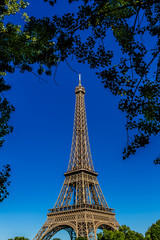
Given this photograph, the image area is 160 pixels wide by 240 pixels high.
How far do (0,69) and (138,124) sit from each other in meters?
7.42

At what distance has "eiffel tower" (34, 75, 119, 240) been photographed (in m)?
42.5

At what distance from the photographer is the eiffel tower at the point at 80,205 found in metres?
42.5

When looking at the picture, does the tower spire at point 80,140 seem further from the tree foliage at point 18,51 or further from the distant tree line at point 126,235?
the tree foliage at point 18,51

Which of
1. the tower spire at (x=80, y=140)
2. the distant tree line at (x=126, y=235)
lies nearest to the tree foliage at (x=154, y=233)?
the distant tree line at (x=126, y=235)

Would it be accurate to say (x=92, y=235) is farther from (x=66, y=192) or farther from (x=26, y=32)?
(x=26, y=32)

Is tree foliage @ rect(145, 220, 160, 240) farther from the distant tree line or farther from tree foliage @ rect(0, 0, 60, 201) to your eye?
tree foliage @ rect(0, 0, 60, 201)

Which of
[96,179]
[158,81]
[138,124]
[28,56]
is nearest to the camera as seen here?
[158,81]

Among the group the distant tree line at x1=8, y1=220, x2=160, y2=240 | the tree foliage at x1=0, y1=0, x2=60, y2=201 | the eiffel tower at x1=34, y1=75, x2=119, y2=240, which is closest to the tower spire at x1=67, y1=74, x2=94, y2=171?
the eiffel tower at x1=34, y1=75, x2=119, y2=240

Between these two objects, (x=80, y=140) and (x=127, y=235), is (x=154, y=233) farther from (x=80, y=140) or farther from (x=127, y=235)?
(x=80, y=140)

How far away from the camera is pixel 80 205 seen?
44.8m

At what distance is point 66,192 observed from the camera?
5059 cm

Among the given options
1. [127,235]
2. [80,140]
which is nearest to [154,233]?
[127,235]

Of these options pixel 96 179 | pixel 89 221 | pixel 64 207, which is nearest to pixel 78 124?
pixel 96 179

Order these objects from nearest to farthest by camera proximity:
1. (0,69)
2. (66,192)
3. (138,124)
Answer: (138,124)
(0,69)
(66,192)
